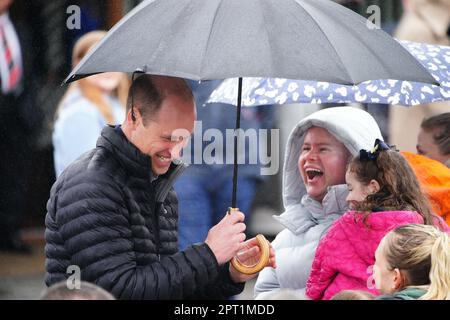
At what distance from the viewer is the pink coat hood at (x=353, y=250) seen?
4.23 m

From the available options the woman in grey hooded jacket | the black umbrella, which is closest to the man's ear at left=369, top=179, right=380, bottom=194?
the woman in grey hooded jacket

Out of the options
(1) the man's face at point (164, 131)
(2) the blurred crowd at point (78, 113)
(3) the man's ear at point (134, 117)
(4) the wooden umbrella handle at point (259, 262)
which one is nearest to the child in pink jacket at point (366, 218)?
(4) the wooden umbrella handle at point (259, 262)

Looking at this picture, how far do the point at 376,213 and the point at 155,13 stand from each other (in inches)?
42.5

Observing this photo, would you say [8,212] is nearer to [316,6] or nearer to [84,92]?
[84,92]

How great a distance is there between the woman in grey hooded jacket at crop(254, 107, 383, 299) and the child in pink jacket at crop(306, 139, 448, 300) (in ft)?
0.70

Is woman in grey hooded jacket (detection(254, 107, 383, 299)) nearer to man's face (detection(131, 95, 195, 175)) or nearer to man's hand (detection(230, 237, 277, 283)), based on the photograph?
man's hand (detection(230, 237, 277, 283))

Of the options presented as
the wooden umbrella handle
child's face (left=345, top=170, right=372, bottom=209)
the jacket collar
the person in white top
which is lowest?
the wooden umbrella handle

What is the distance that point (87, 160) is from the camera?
154 inches

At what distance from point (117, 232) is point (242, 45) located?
727mm

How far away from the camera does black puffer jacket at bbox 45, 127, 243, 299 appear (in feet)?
12.4

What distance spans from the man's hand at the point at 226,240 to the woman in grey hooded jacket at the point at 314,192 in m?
0.74

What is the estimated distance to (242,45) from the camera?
3.83m

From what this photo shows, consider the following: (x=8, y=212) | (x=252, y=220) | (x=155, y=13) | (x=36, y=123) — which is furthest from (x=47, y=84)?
(x=155, y=13)

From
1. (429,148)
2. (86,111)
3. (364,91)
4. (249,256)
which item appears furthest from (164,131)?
(86,111)
